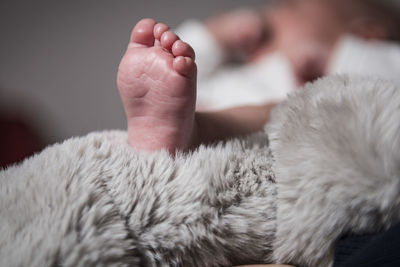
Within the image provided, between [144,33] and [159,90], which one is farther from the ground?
[144,33]

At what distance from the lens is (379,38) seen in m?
1.29

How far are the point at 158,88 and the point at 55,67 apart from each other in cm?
92

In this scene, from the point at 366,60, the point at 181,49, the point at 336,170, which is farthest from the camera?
the point at 366,60

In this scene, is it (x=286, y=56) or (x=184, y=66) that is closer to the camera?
(x=184, y=66)

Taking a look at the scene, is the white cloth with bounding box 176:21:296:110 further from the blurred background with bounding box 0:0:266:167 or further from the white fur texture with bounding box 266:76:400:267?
the white fur texture with bounding box 266:76:400:267

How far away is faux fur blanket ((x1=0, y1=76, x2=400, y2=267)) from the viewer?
0.37 meters

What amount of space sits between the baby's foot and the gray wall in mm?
634

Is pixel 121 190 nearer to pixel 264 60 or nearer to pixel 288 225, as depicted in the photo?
pixel 288 225

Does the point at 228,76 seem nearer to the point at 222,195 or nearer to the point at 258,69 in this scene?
the point at 258,69

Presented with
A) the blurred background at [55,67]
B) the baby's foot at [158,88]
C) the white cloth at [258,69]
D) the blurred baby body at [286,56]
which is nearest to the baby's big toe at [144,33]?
the baby's foot at [158,88]

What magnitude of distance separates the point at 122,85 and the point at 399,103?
40cm

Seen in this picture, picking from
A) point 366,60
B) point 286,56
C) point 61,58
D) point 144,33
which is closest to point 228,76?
point 286,56

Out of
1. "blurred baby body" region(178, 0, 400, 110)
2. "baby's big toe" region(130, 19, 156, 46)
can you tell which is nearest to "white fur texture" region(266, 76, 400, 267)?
"baby's big toe" region(130, 19, 156, 46)

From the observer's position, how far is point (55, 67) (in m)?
1.27
